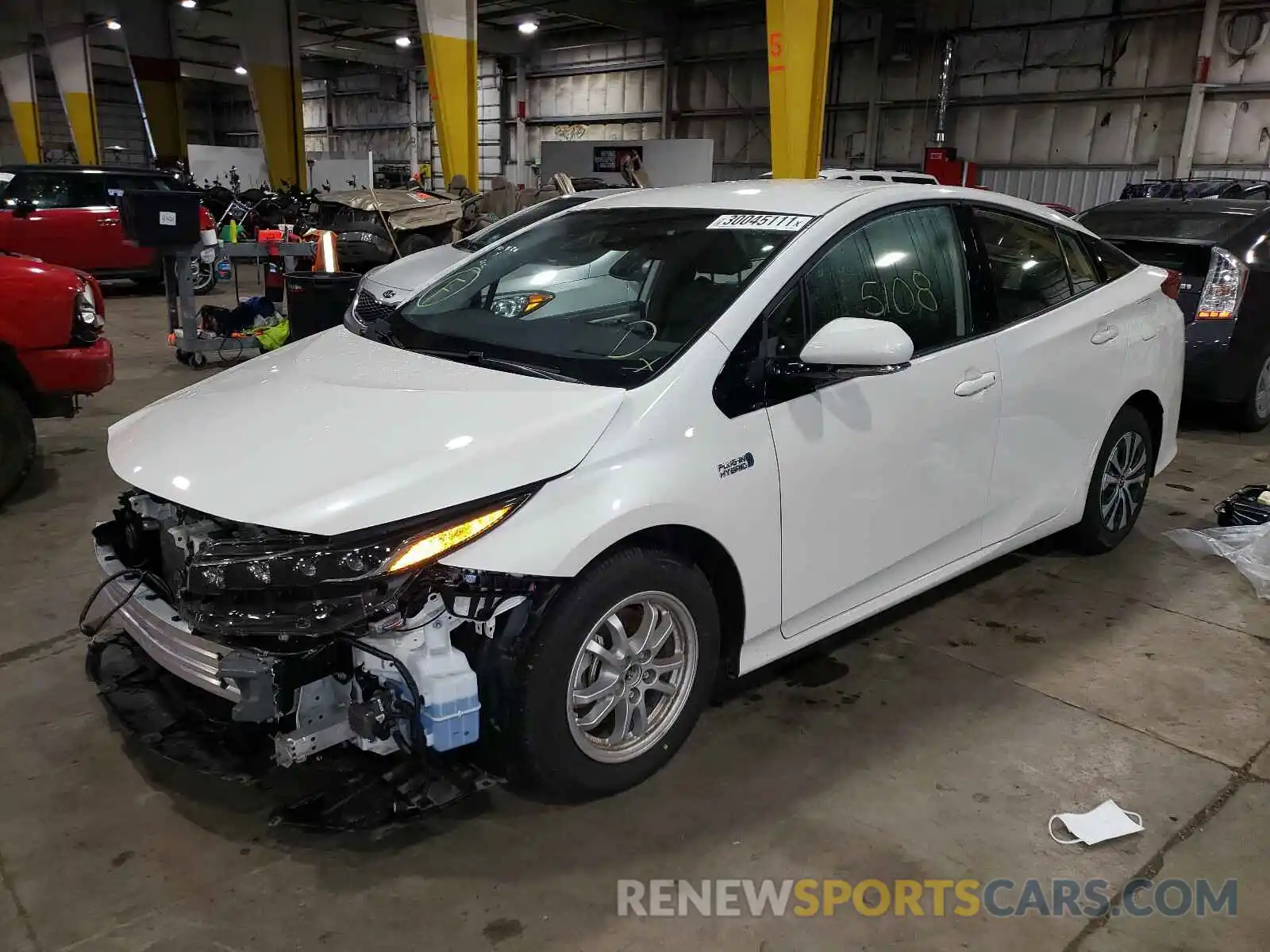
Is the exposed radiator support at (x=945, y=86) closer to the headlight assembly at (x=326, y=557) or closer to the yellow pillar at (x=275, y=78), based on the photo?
the yellow pillar at (x=275, y=78)

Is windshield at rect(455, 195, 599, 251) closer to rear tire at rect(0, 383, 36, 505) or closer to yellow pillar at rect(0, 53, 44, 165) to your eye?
rear tire at rect(0, 383, 36, 505)

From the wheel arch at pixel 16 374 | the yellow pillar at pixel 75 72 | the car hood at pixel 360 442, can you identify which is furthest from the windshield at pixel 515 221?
the yellow pillar at pixel 75 72

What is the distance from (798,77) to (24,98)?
25.9m

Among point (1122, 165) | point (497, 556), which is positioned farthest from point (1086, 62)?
point (497, 556)

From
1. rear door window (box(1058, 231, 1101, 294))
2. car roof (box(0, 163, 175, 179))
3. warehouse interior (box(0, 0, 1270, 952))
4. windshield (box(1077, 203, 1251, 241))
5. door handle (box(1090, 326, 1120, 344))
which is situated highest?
car roof (box(0, 163, 175, 179))

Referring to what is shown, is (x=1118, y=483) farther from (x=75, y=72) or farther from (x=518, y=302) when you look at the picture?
(x=75, y=72)

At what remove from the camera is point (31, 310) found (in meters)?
4.42

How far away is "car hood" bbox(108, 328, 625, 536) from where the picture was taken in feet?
6.61

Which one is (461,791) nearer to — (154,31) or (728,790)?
(728,790)

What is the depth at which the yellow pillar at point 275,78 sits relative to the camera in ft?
63.2

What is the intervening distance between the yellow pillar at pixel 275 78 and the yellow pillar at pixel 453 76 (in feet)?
23.7

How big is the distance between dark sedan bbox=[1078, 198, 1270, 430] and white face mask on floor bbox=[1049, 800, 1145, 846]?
457cm

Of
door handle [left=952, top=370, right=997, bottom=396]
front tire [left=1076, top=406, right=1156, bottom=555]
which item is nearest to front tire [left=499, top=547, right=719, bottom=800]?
door handle [left=952, top=370, right=997, bottom=396]

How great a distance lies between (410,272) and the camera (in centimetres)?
696
